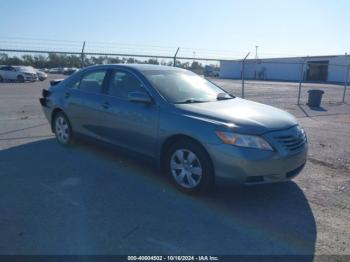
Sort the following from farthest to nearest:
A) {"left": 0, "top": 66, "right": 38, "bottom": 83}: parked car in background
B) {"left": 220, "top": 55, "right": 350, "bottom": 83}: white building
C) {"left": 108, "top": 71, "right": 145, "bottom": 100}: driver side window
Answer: {"left": 220, "top": 55, "right": 350, "bottom": 83}: white building < {"left": 0, "top": 66, "right": 38, "bottom": 83}: parked car in background < {"left": 108, "top": 71, "right": 145, "bottom": 100}: driver side window

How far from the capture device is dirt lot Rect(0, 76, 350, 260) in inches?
134

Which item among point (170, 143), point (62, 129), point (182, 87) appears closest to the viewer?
→ point (170, 143)

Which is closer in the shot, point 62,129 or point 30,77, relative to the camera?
point 62,129

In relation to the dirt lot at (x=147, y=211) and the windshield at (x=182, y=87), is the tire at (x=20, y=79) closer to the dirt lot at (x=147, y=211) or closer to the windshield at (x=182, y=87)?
the dirt lot at (x=147, y=211)

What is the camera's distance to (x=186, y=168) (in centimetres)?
459

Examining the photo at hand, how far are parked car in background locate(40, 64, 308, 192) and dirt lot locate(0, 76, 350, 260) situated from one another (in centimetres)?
39

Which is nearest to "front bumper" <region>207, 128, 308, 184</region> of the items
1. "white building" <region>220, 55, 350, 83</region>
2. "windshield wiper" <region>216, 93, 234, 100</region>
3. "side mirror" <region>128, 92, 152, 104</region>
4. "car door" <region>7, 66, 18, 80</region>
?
"side mirror" <region>128, 92, 152, 104</region>

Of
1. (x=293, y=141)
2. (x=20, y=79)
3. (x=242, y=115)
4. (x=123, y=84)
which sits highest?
(x=123, y=84)

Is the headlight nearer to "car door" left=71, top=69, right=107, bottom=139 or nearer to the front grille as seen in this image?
the front grille

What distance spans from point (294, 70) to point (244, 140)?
5592 centimetres

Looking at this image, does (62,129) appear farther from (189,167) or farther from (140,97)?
(189,167)

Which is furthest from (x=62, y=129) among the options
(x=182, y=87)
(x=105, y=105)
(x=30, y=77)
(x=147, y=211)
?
(x=30, y=77)

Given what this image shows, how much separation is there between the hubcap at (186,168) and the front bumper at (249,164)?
286 millimetres

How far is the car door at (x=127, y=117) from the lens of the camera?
195 inches
